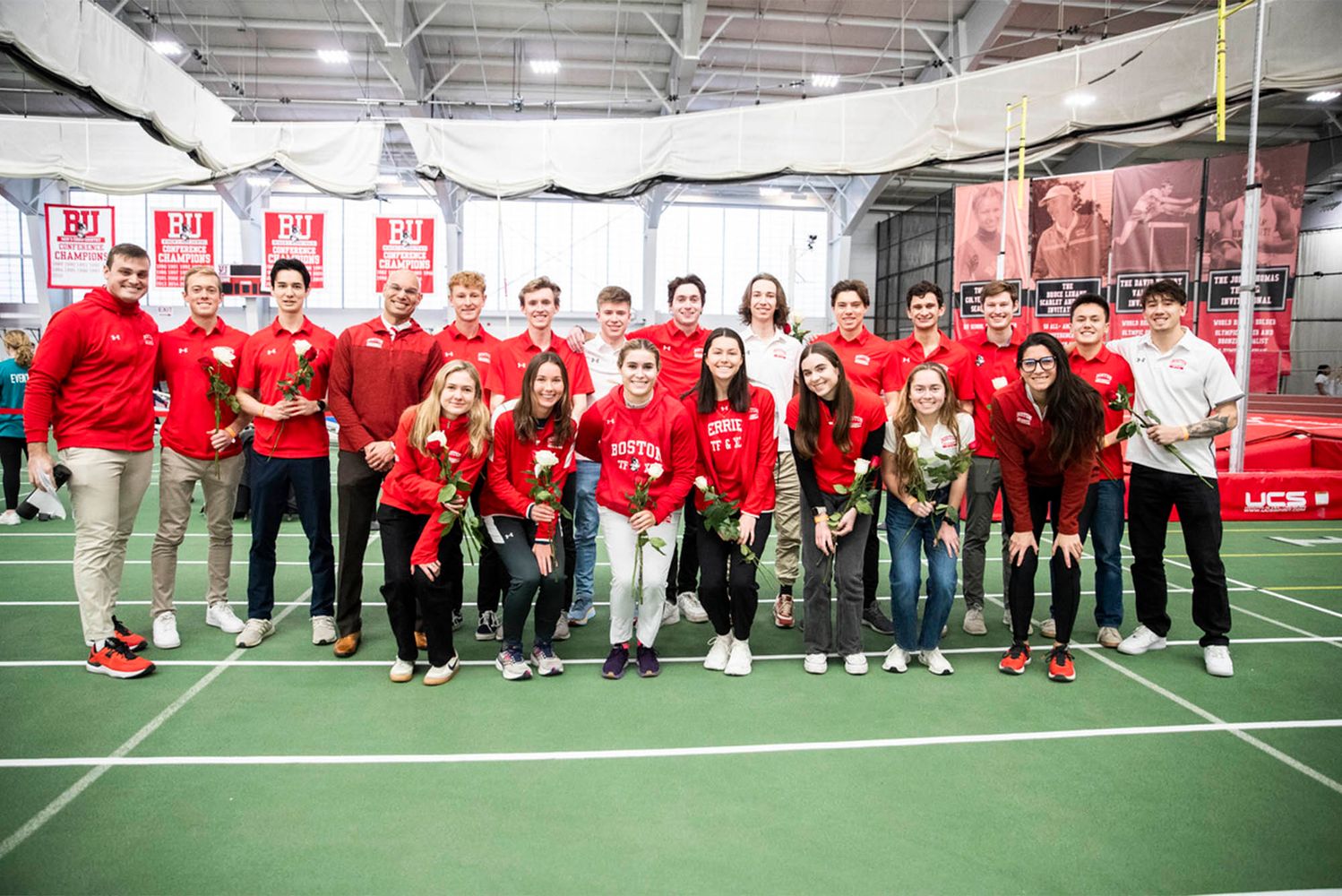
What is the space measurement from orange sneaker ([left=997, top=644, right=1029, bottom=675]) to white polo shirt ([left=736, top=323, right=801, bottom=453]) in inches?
70.3

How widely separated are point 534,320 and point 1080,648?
394cm

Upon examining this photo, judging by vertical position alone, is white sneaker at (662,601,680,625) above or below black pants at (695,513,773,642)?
below

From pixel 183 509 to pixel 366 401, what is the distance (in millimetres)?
1294

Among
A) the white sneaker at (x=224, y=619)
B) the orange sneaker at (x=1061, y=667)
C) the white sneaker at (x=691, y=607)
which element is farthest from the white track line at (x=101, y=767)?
the orange sneaker at (x=1061, y=667)

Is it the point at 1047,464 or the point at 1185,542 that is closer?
the point at 1047,464

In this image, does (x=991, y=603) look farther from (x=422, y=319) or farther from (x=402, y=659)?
(x=422, y=319)

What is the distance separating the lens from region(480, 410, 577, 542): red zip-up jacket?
4188mm

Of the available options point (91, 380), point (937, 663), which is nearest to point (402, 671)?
point (91, 380)

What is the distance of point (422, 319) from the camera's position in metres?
26.7

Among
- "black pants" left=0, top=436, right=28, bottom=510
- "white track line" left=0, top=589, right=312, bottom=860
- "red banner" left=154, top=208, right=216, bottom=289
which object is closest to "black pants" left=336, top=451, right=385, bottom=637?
"white track line" left=0, top=589, right=312, bottom=860

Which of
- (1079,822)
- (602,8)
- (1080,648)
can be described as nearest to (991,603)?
(1080,648)

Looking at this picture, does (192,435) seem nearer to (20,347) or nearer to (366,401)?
(366,401)

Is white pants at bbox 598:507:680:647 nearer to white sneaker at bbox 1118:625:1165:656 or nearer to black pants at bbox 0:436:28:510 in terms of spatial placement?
white sneaker at bbox 1118:625:1165:656

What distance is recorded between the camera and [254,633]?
184 inches
